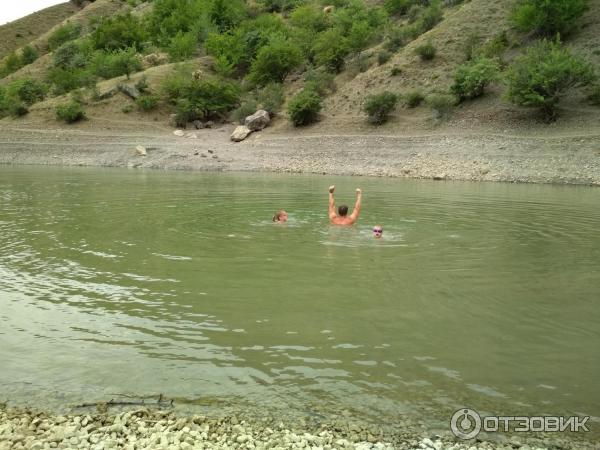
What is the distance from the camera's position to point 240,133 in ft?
131

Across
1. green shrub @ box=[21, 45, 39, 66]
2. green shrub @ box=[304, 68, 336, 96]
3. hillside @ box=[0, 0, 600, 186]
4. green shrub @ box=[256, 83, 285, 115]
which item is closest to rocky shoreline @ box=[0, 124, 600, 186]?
hillside @ box=[0, 0, 600, 186]

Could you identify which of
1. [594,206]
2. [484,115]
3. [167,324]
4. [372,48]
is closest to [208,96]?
[372,48]

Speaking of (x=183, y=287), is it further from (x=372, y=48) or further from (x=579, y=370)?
(x=372, y=48)

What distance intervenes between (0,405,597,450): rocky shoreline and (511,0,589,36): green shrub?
4088 centimetres

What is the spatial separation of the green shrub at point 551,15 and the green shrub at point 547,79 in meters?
7.16

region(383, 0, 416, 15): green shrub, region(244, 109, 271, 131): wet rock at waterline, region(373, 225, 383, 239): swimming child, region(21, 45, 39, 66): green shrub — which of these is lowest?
region(373, 225, 383, 239): swimming child

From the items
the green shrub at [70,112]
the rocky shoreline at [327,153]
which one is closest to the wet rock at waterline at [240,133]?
the rocky shoreline at [327,153]

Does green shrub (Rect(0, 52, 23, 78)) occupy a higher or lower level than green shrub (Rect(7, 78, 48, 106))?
higher

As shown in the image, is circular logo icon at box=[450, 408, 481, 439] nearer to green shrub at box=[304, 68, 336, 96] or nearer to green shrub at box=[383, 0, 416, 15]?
green shrub at box=[304, 68, 336, 96]

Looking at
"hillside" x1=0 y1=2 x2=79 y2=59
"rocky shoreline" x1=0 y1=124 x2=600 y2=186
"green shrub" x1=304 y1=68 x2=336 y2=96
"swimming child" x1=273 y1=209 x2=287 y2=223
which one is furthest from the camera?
"hillside" x1=0 y1=2 x2=79 y2=59

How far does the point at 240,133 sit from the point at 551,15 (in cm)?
2431

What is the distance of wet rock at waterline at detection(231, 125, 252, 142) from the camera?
3969 cm

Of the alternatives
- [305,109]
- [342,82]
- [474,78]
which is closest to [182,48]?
[342,82]

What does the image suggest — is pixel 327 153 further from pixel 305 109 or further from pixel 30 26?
pixel 30 26
